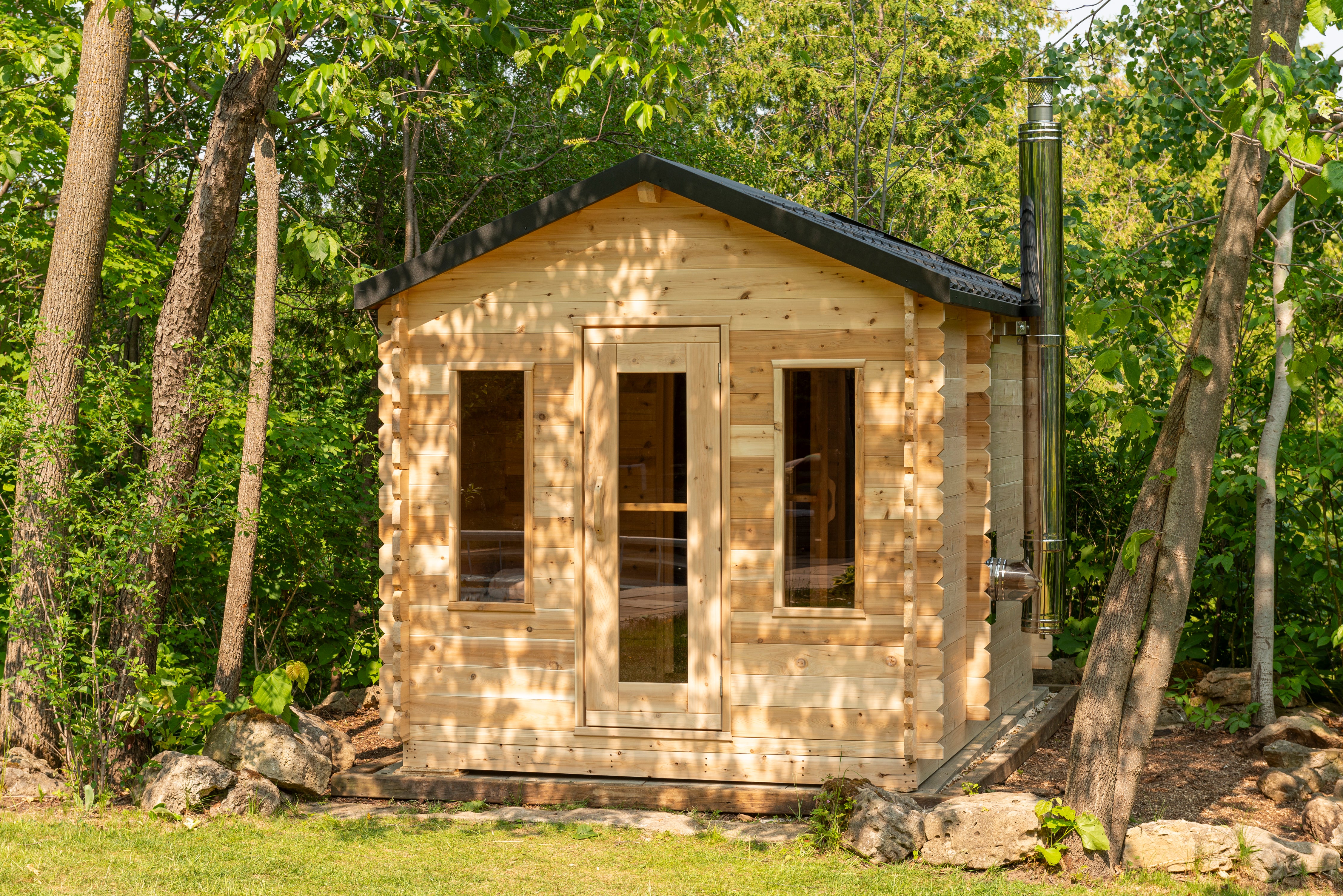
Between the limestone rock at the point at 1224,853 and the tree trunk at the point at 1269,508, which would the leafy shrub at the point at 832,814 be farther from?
the tree trunk at the point at 1269,508

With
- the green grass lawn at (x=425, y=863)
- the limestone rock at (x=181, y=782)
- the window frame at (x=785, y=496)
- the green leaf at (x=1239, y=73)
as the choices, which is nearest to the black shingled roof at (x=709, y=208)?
the window frame at (x=785, y=496)

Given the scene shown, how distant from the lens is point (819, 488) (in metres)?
6.93

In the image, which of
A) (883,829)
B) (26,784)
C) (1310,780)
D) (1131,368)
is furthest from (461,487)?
(1310,780)

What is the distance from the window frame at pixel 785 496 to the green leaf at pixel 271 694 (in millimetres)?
2944

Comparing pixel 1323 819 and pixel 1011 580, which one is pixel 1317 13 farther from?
pixel 1323 819

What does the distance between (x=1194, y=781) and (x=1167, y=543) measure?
2.53 metres

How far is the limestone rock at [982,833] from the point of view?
583 centimetres

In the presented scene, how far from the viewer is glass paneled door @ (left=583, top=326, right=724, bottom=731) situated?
704 centimetres

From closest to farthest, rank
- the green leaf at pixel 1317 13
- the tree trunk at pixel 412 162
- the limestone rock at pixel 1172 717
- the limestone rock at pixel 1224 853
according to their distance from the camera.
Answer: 1. the green leaf at pixel 1317 13
2. the limestone rock at pixel 1224 853
3. the limestone rock at pixel 1172 717
4. the tree trunk at pixel 412 162

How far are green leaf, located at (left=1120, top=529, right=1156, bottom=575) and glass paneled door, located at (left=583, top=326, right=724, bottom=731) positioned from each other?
2216 mm

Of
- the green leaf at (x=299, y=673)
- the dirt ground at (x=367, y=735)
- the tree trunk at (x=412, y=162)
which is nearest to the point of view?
the dirt ground at (x=367, y=735)

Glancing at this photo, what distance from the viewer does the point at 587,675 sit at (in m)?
7.18

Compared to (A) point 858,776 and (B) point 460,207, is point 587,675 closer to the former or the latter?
(A) point 858,776

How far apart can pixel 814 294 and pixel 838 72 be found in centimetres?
1643
